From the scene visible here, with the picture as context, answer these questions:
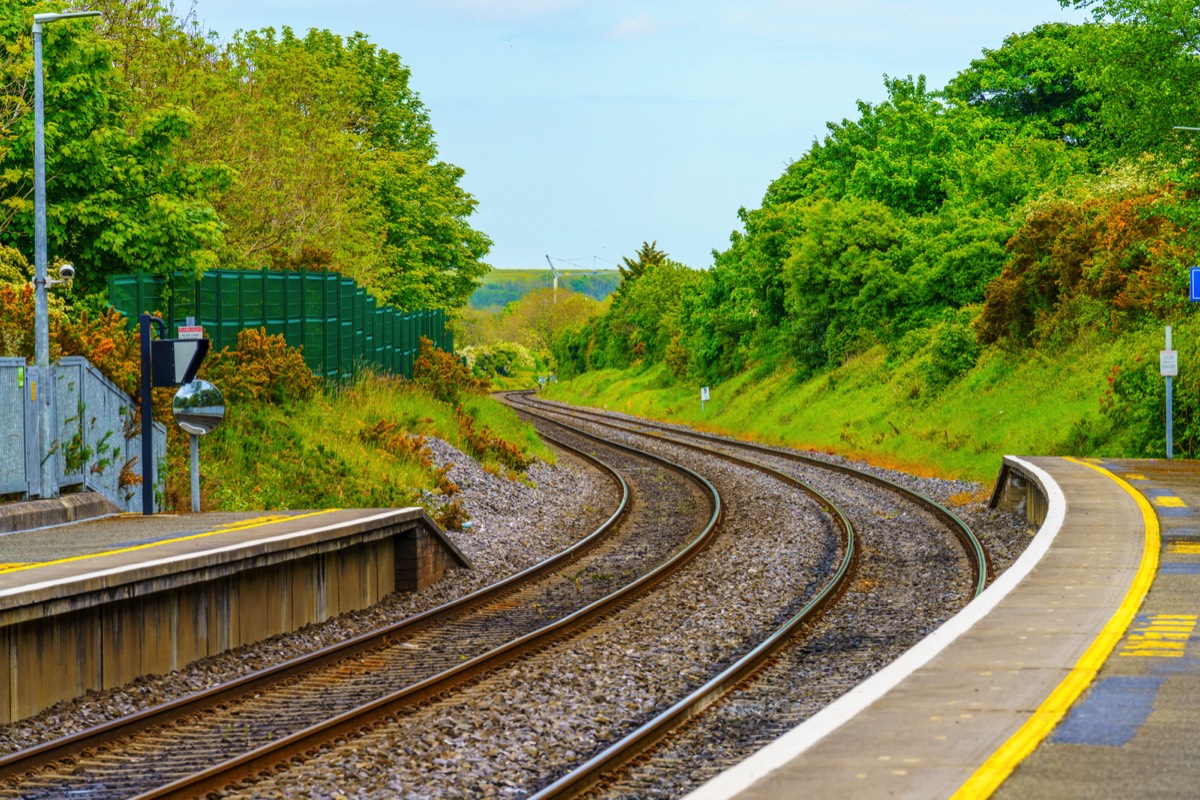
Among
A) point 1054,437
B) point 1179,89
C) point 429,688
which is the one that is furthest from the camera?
point 1054,437

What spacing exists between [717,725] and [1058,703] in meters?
3.01

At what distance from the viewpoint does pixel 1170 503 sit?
1889 centimetres

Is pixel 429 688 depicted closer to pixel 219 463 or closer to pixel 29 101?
pixel 219 463

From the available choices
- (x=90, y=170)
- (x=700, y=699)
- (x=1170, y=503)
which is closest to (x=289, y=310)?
(x=90, y=170)

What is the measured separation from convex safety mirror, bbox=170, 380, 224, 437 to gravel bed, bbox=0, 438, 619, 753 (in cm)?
320

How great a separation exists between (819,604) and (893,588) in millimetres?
1776

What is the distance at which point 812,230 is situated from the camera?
173 feet

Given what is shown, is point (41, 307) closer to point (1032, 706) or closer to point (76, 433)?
point (76, 433)

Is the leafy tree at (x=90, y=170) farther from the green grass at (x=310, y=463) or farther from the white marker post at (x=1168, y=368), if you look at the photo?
the white marker post at (x=1168, y=368)

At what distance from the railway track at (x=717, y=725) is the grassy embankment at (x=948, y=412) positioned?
61.5 ft

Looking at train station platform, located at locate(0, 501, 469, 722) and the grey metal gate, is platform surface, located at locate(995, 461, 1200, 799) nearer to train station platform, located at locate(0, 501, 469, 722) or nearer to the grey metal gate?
train station platform, located at locate(0, 501, 469, 722)

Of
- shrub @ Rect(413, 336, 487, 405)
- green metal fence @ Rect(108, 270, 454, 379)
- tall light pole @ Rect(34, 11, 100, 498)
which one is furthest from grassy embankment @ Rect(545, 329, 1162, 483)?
tall light pole @ Rect(34, 11, 100, 498)

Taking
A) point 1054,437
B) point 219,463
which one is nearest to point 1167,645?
point 219,463

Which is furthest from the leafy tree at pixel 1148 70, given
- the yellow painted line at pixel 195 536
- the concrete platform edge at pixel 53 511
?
the concrete platform edge at pixel 53 511
